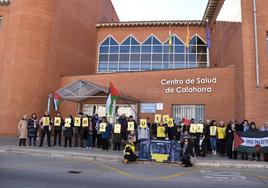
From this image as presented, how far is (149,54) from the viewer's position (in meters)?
29.6

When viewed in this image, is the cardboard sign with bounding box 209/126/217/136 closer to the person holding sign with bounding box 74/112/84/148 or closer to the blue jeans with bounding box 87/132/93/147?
the blue jeans with bounding box 87/132/93/147

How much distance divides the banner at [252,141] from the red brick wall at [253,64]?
2842 millimetres

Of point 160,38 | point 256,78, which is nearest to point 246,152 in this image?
point 256,78

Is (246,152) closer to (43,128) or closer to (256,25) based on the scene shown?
(256,25)

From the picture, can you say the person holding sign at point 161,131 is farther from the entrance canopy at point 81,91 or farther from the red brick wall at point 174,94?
the red brick wall at point 174,94

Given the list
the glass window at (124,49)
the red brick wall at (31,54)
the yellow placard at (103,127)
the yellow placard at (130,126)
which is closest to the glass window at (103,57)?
the glass window at (124,49)

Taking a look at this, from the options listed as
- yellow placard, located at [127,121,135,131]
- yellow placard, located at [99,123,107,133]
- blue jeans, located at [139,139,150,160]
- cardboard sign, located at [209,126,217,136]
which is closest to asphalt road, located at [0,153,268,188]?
blue jeans, located at [139,139,150,160]

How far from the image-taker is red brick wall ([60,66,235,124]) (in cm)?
2009

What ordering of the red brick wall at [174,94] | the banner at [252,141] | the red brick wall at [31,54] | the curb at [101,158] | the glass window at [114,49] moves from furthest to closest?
1. the glass window at [114,49]
2. the red brick wall at [31,54]
3. the red brick wall at [174,94]
4. the banner at [252,141]
5. the curb at [101,158]

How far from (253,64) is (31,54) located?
51.5 feet

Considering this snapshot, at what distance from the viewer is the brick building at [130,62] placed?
A: 18172 millimetres

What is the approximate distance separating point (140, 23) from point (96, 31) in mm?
4597

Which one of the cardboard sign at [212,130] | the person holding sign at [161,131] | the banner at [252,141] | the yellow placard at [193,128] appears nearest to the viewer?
the banner at [252,141]

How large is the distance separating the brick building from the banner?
2882 mm
